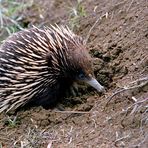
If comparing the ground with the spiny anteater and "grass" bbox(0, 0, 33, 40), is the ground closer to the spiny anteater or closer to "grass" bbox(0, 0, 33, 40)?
the spiny anteater

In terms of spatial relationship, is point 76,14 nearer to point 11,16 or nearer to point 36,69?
point 11,16

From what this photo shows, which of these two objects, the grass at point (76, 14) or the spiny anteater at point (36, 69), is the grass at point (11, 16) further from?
the spiny anteater at point (36, 69)

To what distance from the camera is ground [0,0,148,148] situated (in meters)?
4.45

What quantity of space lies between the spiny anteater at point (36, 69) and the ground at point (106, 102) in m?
0.14

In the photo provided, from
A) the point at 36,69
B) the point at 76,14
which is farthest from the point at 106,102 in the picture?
the point at 76,14

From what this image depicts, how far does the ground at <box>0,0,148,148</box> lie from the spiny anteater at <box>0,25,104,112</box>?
14 cm

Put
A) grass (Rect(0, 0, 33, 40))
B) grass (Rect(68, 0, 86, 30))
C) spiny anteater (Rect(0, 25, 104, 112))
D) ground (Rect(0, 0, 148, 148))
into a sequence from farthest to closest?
grass (Rect(0, 0, 33, 40)) < grass (Rect(68, 0, 86, 30)) < spiny anteater (Rect(0, 25, 104, 112)) < ground (Rect(0, 0, 148, 148))

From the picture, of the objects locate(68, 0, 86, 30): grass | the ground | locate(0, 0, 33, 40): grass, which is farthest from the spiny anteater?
locate(0, 0, 33, 40): grass

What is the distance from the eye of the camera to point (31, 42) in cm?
539

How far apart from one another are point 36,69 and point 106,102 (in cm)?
84

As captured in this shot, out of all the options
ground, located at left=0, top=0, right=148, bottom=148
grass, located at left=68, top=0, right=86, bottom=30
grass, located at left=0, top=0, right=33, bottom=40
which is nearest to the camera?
ground, located at left=0, top=0, right=148, bottom=148

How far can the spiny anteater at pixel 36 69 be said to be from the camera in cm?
532

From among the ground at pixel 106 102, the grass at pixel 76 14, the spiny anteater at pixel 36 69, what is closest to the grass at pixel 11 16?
the grass at pixel 76 14

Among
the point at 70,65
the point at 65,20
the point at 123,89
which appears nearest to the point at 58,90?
the point at 70,65
